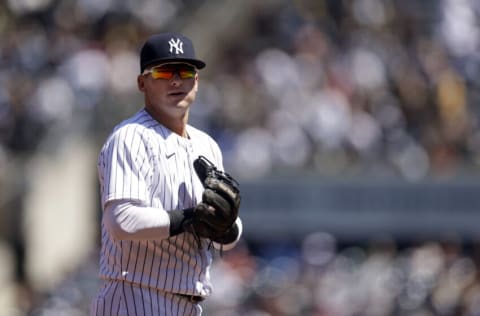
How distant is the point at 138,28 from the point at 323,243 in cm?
399

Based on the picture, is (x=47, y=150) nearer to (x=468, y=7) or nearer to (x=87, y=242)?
(x=87, y=242)

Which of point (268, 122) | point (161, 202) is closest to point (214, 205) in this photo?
point (161, 202)

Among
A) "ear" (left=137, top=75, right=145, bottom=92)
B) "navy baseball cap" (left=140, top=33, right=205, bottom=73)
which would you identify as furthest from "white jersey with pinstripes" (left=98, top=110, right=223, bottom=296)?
"navy baseball cap" (left=140, top=33, right=205, bottom=73)

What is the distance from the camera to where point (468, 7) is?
56.9ft

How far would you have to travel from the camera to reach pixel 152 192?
5.27 metres

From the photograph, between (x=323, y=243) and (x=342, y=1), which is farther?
(x=342, y=1)

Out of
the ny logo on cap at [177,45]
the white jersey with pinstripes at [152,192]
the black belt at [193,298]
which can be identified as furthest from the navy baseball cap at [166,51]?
the black belt at [193,298]

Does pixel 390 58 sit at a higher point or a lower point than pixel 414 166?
higher

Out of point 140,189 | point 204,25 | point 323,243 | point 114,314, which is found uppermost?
point 204,25

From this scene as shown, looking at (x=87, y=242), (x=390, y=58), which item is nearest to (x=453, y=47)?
(x=390, y=58)

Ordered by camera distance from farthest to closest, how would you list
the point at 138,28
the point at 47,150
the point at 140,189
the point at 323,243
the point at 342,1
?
1. the point at 342,1
2. the point at 138,28
3. the point at 47,150
4. the point at 323,243
5. the point at 140,189

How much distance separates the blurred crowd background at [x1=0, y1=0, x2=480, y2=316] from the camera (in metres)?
14.3

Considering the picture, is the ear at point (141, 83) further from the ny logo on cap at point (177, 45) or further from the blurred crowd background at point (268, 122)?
the blurred crowd background at point (268, 122)

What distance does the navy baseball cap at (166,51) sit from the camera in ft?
17.4
